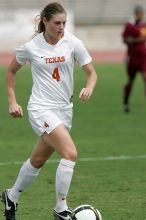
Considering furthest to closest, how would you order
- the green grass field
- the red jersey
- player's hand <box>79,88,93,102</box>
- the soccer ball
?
1. the red jersey
2. the green grass field
3. player's hand <box>79,88,93,102</box>
4. the soccer ball

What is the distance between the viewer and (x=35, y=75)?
817cm

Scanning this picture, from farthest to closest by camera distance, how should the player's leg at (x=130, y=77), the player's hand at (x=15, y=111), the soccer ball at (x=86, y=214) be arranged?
the player's leg at (x=130, y=77)
the player's hand at (x=15, y=111)
the soccer ball at (x=86, y=214)

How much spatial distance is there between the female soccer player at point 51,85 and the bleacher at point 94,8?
112 feet

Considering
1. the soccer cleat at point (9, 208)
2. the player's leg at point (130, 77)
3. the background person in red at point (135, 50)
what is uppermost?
the soccer cleat at point (9, 208)

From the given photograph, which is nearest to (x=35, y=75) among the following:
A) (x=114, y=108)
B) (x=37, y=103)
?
(x=37, y=103)

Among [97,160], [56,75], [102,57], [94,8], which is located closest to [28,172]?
[56,75]

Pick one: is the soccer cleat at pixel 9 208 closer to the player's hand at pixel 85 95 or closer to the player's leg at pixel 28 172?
the player's leg at pixel 28 172

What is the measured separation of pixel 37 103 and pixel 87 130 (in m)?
7.65

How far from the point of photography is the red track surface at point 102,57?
34125 mm

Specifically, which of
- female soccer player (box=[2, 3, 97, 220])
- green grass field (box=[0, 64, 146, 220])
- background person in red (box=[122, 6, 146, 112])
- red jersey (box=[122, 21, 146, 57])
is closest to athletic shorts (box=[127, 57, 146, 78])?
background person in red (box=[122, 6, 146, 112])

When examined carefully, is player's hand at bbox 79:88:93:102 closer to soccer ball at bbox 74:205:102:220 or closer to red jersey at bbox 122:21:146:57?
soccer ball at bbox 74:205:102:220

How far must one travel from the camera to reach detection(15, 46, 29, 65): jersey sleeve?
8.23 meters

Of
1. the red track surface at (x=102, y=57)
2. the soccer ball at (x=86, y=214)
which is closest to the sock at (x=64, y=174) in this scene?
the soccer ball at (x=86, y=214)

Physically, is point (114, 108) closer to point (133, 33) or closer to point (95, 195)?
point (133, 33)
